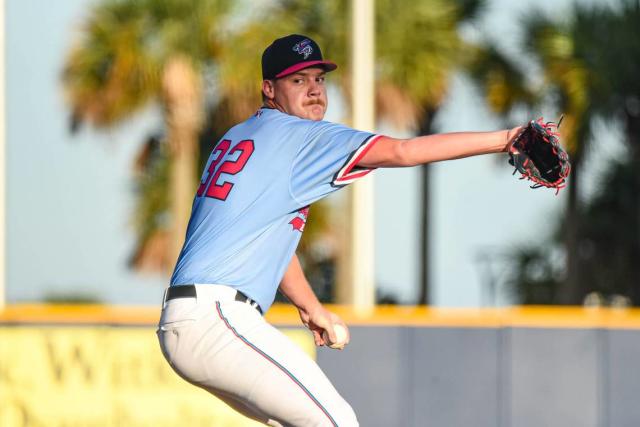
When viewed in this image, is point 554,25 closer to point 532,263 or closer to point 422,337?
point 532,263

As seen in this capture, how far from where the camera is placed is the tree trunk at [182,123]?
2195 cm

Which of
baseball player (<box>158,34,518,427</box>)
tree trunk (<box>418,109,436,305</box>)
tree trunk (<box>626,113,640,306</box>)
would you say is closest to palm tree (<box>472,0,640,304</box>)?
tree trunk (<box>626,113,640,306</box>)

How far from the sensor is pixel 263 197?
4594mm

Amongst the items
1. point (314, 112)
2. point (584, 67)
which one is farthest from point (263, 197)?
point (584, 67)

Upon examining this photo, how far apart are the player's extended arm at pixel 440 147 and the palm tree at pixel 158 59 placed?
17200 mm

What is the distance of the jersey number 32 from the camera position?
182 inches

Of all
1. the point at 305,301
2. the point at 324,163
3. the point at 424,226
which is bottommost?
the point at 424,226

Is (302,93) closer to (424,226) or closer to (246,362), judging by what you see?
(246,362)

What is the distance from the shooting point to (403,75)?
73.6 feet

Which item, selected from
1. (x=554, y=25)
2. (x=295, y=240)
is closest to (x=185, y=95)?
(x=554, y=25)

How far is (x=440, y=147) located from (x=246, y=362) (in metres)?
0.87

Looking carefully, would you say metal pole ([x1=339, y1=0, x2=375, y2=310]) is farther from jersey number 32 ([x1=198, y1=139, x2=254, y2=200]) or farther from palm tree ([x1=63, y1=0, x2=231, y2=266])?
jersey number 32 ([x1=198, y1=139, x2=254, y2=200])

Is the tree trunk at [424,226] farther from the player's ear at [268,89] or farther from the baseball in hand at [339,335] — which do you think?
the player's ear at [268,89]

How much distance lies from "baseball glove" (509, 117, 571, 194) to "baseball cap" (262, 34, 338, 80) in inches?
29.8
